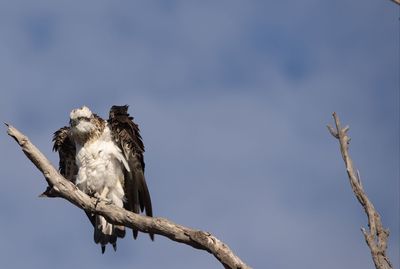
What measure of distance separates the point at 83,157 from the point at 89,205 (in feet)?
6.35

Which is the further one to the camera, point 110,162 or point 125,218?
point 110,162

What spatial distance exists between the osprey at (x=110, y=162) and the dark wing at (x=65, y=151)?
0.08 metres

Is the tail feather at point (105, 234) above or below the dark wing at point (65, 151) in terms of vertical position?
below

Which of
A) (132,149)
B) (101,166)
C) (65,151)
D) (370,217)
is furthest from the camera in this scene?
(65,151)

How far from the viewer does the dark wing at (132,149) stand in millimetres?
11133

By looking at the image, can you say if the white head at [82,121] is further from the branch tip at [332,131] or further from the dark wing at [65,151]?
the branch tip at [332,131]

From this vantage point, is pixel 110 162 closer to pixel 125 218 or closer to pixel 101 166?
pixel 101 166

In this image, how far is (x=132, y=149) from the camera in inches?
440

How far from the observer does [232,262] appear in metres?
8.20

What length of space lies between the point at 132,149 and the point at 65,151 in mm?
1080

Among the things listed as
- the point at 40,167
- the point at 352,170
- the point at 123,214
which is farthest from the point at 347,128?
the point at 40,167

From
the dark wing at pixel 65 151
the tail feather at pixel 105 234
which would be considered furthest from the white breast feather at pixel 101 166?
the tail feather at pixel 105 234

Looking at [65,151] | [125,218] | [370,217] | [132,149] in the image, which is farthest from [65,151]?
[370,217]

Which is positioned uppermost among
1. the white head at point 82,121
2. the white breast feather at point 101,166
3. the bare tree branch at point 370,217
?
the white head at point 82,121
